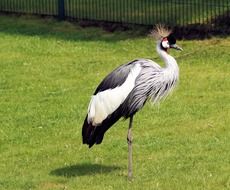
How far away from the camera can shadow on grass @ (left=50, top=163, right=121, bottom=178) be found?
10141 millimetres

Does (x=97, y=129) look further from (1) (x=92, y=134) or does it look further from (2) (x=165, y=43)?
(2) (x=165, y=43)

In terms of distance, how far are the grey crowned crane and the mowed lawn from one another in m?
0.67

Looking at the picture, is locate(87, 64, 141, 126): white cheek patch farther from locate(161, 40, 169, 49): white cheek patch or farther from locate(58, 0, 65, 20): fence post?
locate(58, 0, 65, 20): fence post

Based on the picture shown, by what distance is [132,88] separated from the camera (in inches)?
378

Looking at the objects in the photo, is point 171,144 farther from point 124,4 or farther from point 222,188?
point 124,4

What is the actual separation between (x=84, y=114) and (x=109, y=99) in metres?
3.47

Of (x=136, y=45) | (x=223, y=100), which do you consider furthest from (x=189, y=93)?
(x=136, y=45)

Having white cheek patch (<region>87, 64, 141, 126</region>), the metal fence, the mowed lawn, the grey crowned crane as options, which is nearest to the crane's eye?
the grey crowned crane

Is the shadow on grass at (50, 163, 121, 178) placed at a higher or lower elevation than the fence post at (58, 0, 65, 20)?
higher

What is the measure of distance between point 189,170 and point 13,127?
11.7 ft

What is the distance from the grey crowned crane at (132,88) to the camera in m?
9.61

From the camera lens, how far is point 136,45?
18031 millimetres

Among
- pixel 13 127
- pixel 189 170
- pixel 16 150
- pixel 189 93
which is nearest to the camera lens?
pixel 189 170

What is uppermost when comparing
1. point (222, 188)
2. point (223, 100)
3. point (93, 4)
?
point (222, 188)
